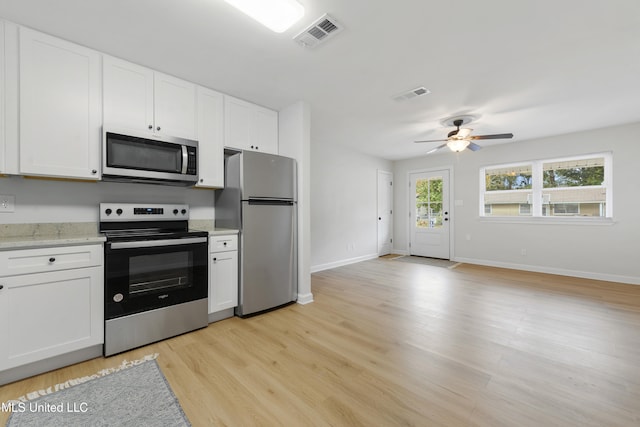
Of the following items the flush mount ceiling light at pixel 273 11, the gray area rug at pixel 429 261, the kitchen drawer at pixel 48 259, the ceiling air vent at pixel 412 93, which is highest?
the ceiling air vent at pixel 412 93

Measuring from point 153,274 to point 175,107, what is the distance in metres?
1.62

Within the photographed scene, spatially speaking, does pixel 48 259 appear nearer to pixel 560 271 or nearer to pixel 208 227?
pixel 208 227

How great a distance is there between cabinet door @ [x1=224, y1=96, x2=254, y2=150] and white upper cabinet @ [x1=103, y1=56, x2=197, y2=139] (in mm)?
347

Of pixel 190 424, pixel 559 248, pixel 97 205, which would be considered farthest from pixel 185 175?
pixel 559 248

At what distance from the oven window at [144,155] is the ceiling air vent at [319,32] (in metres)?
1.50

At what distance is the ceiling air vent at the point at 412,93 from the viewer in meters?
2.87

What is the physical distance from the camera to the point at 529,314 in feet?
9.24

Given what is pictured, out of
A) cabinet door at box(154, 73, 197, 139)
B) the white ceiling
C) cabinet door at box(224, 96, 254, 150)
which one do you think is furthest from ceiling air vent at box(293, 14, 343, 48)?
cabinet door at box(154, 73, 197, 139)

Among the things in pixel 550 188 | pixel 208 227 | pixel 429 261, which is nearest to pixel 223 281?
pixel 208 227

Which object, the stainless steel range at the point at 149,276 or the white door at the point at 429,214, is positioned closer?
the stainless steel range at the point at 149,276

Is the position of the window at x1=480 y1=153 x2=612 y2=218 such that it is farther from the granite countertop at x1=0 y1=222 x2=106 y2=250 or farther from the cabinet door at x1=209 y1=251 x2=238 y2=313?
the granite countertop at x1=0 y1=222 x2=106 y2=250

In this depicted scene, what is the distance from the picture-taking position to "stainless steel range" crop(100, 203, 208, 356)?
2.00 metres

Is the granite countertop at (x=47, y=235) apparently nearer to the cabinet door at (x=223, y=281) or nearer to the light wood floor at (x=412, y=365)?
the cabinet door at (x=223, y=281)

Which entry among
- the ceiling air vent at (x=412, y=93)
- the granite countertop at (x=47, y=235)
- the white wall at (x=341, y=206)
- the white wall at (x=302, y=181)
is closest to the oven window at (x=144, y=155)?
the granite countertop at (x=47, y=235)
